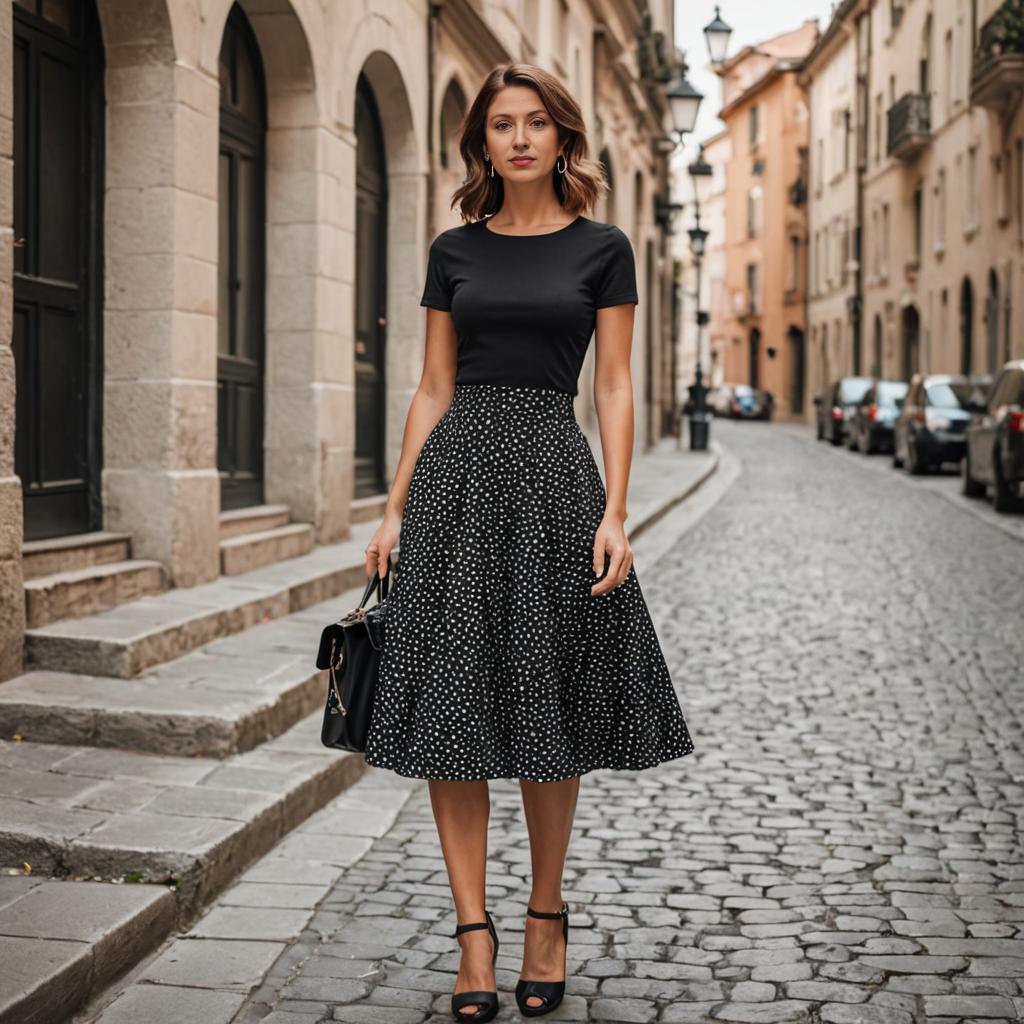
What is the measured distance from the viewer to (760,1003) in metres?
3.65

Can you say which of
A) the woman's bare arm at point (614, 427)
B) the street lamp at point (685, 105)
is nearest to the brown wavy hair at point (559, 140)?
the woman's bare arm at point (614, 427)

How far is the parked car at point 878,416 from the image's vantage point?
1199 inches

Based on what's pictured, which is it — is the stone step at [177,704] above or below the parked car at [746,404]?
below

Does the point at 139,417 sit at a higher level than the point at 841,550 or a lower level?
higher

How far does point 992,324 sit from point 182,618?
28.4m

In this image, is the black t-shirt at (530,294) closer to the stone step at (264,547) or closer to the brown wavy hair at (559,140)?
the brown wavy hair at (559,140)

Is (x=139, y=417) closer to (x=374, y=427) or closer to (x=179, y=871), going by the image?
(x=179, y=871)

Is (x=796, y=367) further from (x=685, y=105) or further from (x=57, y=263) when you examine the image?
(x=57, y=263)

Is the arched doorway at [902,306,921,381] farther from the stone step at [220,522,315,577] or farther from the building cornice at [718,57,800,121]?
the stone step at [220,522,315,577]

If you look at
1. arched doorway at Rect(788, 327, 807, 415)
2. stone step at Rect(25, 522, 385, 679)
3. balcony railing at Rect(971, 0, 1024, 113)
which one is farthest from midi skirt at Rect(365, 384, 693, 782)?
arched doorway at Rect(788, 327, 807, 415)

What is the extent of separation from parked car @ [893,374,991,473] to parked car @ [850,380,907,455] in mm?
5174

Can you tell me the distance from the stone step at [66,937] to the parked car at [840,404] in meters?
30.5

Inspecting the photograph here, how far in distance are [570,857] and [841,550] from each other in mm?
9234

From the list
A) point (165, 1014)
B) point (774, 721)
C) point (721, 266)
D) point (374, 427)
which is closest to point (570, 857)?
point (165, 1014)
